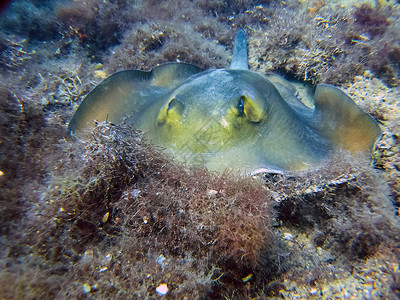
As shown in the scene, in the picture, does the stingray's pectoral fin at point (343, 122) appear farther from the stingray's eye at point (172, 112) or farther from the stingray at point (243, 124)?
the stingray's eye at point (172, 112)

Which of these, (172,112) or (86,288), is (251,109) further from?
(86,288)

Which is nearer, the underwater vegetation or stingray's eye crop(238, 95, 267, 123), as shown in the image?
the underwater vegetation

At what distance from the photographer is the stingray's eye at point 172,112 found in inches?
109

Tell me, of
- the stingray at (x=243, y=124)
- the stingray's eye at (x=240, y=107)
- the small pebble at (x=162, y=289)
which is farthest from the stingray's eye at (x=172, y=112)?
the small pebble at (x=162, y=289)

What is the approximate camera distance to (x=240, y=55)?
448cm

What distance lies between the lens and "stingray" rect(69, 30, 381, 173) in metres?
2.51

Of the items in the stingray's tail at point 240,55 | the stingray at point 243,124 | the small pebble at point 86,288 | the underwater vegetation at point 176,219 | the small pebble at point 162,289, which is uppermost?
the stingray's tail at point 240,55

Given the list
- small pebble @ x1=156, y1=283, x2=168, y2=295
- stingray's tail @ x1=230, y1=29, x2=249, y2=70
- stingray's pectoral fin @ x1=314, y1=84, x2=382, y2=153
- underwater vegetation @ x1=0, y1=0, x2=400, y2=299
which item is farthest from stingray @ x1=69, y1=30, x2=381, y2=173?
small pebble @ x1=156, y1=283, x2=168, y2=295

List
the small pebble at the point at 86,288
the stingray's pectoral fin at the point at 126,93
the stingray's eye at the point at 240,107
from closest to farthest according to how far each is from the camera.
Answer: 1. the small pebble at the point at 86,288
2. the stingray's eye at the point at 240,107
3. the stingray's pectoral fin at the point at 126,93

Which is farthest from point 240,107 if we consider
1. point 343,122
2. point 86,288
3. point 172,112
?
point 86,288

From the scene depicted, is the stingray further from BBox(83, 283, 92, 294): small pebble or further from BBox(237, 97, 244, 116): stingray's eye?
BBox(83, 283, 92, 294): small pebble

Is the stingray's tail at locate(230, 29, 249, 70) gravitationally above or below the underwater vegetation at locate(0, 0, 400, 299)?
above

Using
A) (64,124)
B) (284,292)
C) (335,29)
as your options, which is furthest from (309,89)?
(64,124)

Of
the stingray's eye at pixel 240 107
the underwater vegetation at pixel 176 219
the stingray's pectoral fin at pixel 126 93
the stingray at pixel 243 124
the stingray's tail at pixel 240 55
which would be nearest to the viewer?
the underwater vegetation at pixel 176 219
